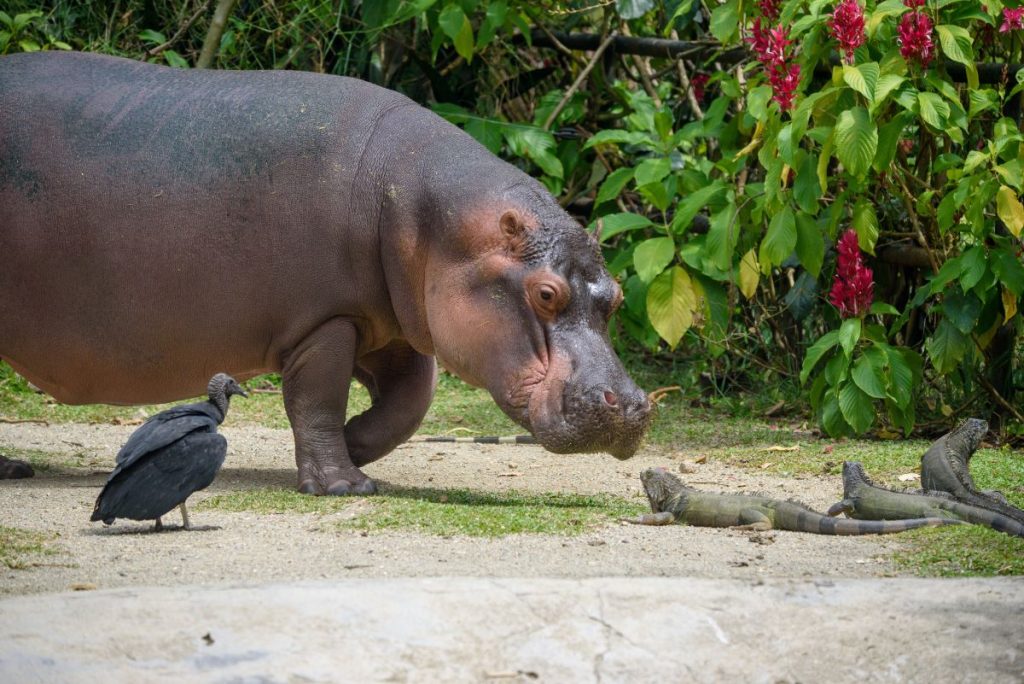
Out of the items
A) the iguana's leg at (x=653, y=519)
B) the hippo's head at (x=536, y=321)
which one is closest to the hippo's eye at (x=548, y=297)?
the hippo's head at (x=536, y=321)

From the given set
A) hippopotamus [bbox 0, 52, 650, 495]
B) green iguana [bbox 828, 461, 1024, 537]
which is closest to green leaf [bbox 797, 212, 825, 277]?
hippopotamus [bbox 0, 52, 650, 495]

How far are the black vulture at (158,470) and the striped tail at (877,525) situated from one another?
2109 millimetres

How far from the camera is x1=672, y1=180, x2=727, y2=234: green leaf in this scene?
7.33m

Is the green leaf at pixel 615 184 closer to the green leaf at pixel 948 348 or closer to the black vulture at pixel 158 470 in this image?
the green leaf at pixel 948 348

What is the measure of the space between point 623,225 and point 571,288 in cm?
232

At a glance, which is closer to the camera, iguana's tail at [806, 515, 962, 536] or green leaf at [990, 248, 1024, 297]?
iguana's tail at [806, 515, 962, 536]

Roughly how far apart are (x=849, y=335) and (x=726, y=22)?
1.69m

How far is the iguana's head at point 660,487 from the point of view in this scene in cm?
536

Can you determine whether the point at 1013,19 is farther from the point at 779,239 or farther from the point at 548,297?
the point at 548,297

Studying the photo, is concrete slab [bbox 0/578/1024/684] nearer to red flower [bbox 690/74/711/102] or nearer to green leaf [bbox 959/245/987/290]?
green leaf [bbox 959/245/987/290]

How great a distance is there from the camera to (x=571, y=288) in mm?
5512

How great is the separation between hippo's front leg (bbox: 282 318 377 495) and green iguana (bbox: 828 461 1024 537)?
193cm

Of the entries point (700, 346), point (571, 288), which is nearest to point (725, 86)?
point (700, 346)

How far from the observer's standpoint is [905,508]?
5.04m
